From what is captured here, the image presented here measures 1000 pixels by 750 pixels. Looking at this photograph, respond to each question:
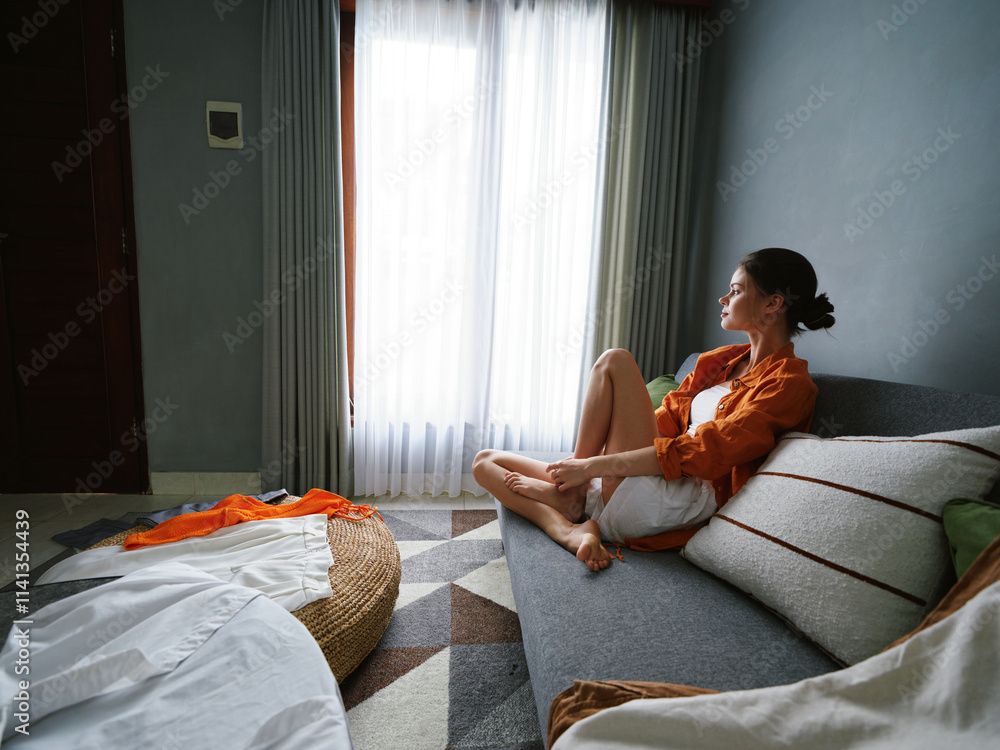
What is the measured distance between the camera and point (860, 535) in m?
0.84

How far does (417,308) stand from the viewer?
250cm

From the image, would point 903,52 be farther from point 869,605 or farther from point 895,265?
point 869,605

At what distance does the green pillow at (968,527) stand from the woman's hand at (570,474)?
768 millimetres

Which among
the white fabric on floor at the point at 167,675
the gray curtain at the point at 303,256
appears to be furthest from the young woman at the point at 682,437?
the gray curtain at the point at 303,256

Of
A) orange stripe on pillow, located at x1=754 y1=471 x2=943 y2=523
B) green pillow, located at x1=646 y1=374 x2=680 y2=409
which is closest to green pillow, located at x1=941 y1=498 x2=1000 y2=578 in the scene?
orange stripe on pillow, located at x1=754 y1=471 x2=943 y2=523

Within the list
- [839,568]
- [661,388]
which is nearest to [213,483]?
[661,388]

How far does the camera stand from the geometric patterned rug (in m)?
1.10

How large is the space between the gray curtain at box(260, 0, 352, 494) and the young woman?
4.09ft

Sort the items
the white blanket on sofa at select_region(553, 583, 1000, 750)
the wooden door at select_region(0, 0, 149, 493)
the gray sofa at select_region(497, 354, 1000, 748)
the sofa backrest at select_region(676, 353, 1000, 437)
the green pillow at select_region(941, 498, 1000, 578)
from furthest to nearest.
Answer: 1. the wooden door at select_region(0, 0, 149, 493)
2. the sofa backrest at select_region(676, 353, 1000, 437)
3. the gray sofa at select_region(497, 354, 1000, 748)
4. the green pillow at select_region(941, 498, 1000, 578)
5. the white blanket on sofa at select_region(553, 583, 1000, 750)

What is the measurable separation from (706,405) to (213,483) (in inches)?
97.8

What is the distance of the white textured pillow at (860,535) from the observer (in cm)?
78

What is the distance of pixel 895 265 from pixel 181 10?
3.21 m

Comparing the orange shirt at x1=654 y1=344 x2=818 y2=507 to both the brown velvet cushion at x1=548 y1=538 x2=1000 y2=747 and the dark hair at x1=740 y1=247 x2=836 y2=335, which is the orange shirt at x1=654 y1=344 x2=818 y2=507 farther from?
the brown velvet cushion at x1=548 y1=538 x2=1000 y2=747

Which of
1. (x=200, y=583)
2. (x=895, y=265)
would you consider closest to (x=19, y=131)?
(x=200, y=583)
